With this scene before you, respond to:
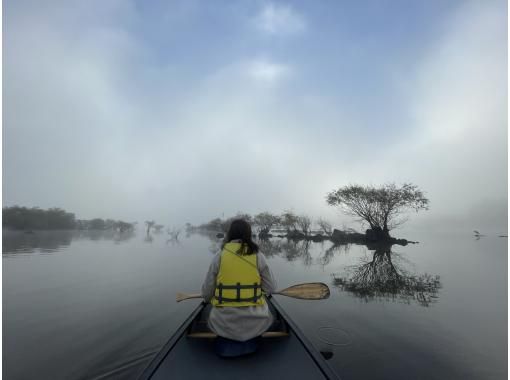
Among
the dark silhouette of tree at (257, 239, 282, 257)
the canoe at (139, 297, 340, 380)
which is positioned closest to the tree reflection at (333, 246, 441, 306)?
the canoe at (139, 297, 340, 380)

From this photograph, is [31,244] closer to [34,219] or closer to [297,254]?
[297,254]

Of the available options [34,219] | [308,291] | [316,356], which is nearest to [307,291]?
[308,291]

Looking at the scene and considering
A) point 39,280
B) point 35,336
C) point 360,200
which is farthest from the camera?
point 360,200

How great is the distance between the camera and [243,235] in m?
3.19

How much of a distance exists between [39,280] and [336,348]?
41.4ft

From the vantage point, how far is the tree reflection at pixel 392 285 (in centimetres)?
837

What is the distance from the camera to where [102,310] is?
6.77m

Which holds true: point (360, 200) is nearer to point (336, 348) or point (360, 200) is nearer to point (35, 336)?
point (336, 348)

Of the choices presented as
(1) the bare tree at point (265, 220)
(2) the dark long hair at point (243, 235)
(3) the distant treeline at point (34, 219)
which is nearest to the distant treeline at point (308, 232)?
(1) the bare tree at point (265, 220)

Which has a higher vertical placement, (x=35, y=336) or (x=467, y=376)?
(x=467, y=376)

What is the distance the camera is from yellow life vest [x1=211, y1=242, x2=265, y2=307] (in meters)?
2.90

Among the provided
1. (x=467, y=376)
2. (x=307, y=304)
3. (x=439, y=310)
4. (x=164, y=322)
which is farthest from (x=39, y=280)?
(x=439, y=310)

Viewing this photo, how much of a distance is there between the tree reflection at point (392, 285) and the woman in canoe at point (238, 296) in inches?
273

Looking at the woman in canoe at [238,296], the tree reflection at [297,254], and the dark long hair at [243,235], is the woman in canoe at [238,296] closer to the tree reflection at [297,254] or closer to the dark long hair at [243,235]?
the dark long hair at [243,235]
